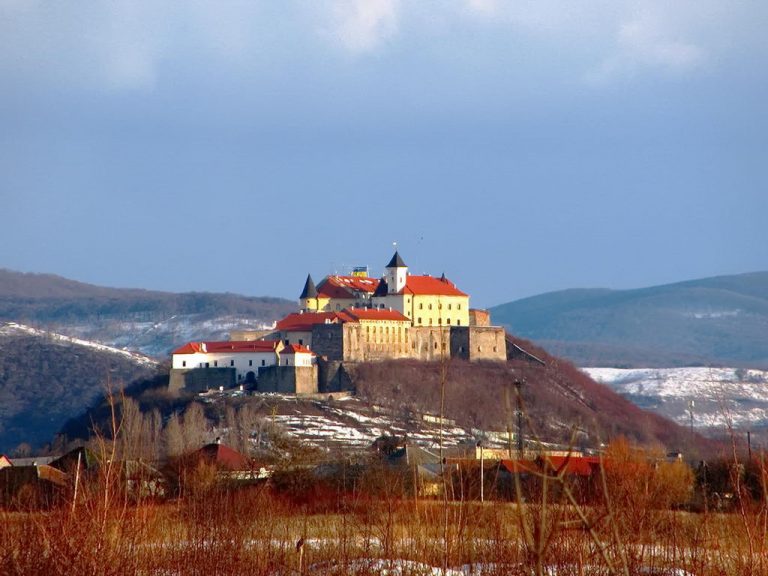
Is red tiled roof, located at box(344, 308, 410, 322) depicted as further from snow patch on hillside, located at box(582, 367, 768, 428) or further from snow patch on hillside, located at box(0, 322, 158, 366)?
snow patch on hillside, located at box(0, 322, 158, 366)

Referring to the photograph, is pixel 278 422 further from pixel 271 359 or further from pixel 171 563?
pixel 171 563

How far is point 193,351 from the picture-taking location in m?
83.6

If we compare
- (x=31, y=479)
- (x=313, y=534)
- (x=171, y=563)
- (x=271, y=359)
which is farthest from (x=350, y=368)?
(x=171, y=563)

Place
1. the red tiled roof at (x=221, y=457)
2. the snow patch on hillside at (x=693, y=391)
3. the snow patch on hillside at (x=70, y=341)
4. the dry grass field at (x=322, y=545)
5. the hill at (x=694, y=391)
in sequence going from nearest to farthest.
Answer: the dry grass field at (x=322, y=545), the red tiled roof at (x=221, y=457), the hill at (x=694, y=391), the snow patch on hillside at (x=693, y=391), the snow patch on hillside at (x=70, y=341)

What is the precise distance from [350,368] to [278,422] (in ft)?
37.1

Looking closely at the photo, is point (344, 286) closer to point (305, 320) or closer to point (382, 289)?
point (382, 289)

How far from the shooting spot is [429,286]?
296 feet

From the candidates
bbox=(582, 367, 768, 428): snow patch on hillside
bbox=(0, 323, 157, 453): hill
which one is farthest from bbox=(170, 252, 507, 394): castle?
bbox=(582, 367, 768, 428): snow patch on hillside

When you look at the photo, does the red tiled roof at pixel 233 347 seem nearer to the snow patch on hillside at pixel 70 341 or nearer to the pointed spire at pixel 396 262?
the pointed spire at pixel 396 262

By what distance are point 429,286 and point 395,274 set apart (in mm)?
2110

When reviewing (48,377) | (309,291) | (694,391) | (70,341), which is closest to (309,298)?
(309,291)

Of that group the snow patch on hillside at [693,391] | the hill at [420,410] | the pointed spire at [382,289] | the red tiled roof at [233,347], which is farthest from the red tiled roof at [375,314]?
the snow patch on hillside at [693,391]

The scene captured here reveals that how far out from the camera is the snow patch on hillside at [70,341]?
135 metres

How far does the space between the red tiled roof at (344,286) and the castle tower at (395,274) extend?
3.22m
